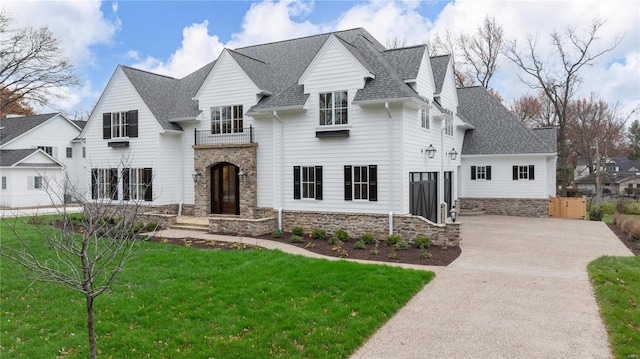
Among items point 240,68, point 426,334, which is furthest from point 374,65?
point 426,334

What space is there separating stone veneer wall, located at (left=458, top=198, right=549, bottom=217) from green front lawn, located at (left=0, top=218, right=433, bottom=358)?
51.8 feet

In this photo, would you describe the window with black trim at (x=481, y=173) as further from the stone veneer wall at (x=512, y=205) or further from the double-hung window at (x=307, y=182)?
the double-hung window at (x=307, y=182)

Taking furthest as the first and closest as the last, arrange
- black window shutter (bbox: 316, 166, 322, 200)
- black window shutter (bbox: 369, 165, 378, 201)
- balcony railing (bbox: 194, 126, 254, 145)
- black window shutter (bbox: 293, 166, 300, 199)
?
balcony railing (bbox: 194, 126, 254, 145)
black window shutter (bbox: 293, 166, 300, 199)
black window shutter (bbox: 316, 166, 322, 200)
black window shutter (bbox: 369, 165, 378, 201)

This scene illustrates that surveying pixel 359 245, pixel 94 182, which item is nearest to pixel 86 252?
pixel 359 245

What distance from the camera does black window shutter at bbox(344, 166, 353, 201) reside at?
49.9 ft

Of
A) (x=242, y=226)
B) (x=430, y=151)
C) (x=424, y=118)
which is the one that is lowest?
(x=242, y=226)

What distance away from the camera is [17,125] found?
113 ft

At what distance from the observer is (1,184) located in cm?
2866

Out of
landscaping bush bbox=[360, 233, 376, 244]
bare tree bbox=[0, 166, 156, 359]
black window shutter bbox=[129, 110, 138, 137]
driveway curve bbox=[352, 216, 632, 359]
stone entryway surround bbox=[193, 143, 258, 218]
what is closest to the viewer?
bare tree bbox=[0, 166, 156, 359]

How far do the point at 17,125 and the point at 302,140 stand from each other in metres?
30.9

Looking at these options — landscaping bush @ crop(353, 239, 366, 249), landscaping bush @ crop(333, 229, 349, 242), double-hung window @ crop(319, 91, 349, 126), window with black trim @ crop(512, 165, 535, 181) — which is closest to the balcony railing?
double-hung window @ crop(319, 91, 349, 126)

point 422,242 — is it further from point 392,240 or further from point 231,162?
point 231,162

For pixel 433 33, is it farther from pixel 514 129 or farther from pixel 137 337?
pixel 137 337

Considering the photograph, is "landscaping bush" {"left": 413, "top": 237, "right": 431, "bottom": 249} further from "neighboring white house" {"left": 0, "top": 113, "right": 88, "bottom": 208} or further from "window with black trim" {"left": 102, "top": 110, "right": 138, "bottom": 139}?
"neighboring white house" {"left": 0, "top": 113, "right": 88, "bottom": 208}
